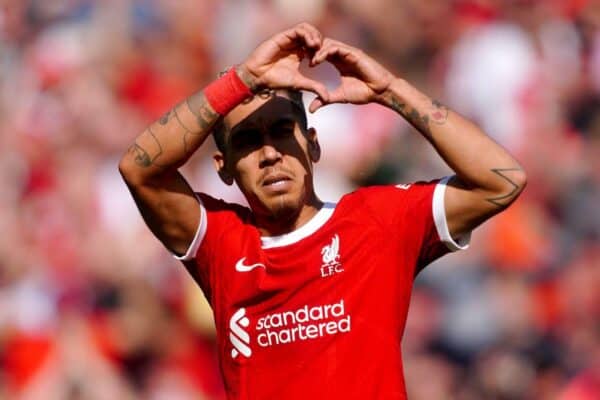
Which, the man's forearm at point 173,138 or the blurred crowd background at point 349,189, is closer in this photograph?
the man's forearm at point 173,138

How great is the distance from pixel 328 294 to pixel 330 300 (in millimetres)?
26

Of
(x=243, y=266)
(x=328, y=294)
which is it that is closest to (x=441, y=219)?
(x=328, y=294)

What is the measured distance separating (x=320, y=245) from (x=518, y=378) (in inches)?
151

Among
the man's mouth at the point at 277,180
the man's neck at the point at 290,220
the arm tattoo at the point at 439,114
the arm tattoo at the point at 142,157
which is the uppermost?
the arm tattoo at the point at 142,157

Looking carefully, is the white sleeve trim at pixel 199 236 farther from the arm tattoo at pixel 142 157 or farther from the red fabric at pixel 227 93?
the red fabric at pixel 227 93

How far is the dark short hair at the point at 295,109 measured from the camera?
5140 mm

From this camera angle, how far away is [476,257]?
29.7 ft

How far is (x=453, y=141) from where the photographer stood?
198 inches

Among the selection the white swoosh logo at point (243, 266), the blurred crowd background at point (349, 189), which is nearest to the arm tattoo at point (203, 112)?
the white swoosh logo at point (243, 266)

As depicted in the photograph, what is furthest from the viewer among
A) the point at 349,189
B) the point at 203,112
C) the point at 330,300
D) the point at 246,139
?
the point at 349,189

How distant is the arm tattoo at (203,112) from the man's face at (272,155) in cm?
13

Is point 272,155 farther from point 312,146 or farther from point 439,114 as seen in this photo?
point 439,114

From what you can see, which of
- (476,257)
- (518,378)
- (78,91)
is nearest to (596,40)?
(476,257)

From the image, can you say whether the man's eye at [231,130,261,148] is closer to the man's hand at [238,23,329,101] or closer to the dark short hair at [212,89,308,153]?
the dark short hair at [212,89,308,153]
